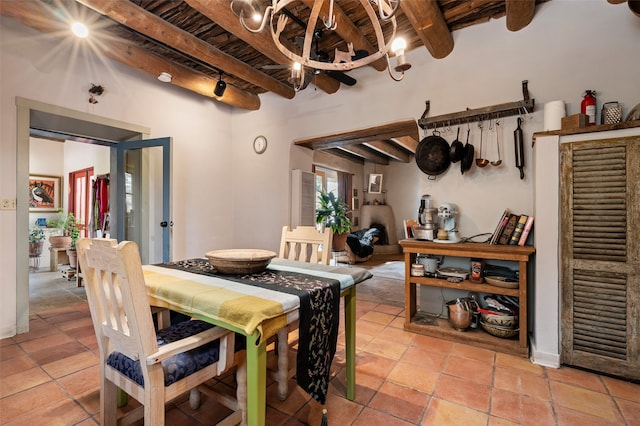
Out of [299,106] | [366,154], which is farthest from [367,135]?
[366,154]

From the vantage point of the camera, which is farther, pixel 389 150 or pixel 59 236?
pixel 389 150

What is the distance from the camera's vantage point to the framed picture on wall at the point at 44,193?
5820 mm

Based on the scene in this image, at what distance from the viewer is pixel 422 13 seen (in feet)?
7.32

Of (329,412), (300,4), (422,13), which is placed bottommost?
(329,412)

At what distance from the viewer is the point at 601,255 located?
1.91 metres

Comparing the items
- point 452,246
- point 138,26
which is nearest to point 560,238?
point 452,246

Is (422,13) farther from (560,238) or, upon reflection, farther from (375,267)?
(375,267)

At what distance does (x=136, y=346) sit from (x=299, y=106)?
3.44 metres

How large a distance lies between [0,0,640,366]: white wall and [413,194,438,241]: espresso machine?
0.40ft

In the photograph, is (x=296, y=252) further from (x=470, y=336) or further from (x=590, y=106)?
(x=590, y=106)

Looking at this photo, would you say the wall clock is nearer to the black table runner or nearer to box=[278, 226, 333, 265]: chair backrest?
Result: box=[278, 226, 333, 265]: chair backrest

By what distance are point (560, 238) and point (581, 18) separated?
1.75 meters

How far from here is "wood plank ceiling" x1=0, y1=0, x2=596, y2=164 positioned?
224 cm

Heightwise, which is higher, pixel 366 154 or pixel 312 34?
pixel 366 154
